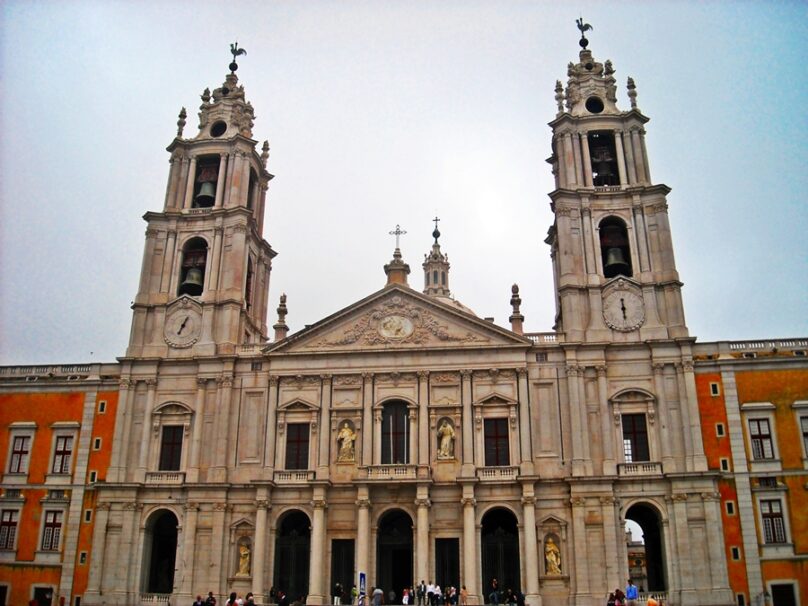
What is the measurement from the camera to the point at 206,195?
4162 cm

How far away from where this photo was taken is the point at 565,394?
3478 centimetres

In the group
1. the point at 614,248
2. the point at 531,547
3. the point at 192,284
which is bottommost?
the point at 531,547

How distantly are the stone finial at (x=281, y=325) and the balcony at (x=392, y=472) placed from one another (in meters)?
8.40

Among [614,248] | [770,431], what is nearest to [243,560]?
[614,248]

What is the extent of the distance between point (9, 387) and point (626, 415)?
30147 millimetres

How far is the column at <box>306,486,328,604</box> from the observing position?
32562 millimetres

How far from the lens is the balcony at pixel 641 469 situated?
32.8m

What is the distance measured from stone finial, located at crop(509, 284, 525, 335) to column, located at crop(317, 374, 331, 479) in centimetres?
928

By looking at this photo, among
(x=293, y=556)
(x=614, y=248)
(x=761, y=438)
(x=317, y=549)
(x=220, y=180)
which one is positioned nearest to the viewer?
(x=761, y=438)

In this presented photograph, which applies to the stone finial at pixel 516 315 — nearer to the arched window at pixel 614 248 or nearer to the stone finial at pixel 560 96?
the arched window at pixel 614 248

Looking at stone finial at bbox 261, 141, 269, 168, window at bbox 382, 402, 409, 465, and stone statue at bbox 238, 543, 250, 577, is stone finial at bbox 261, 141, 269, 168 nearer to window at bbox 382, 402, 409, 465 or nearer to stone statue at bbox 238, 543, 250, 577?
window at bbox 382, 402, 409, 465

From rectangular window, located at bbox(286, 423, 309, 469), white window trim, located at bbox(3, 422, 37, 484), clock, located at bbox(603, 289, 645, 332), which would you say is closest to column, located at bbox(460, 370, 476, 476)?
clock, located at bbox(603, 289, 645, 332)

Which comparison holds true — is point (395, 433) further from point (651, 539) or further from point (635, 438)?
point (651, 539)

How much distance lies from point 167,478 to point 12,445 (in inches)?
324
